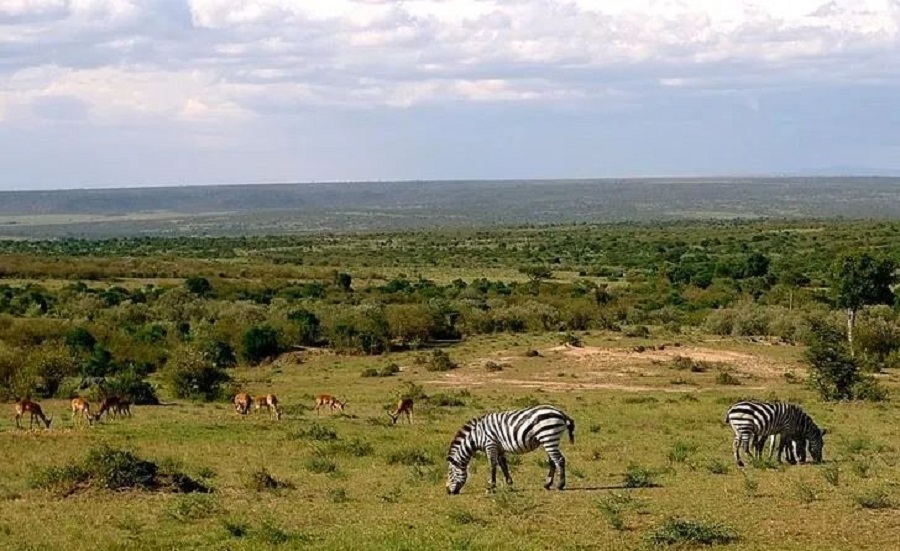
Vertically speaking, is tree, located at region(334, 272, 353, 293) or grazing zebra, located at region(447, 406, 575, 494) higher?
grazing zebra, located at region(447, 406, 575, 494)

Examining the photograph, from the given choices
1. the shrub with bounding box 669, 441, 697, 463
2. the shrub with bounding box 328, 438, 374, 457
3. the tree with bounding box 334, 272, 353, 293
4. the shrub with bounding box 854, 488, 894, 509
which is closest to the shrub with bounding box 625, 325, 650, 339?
the tree with bounding box 334, 272, 353, 293

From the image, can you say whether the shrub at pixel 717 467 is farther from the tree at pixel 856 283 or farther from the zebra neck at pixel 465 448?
the tree at pixel 856 283

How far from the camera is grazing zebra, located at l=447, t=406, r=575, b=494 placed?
17828 mm

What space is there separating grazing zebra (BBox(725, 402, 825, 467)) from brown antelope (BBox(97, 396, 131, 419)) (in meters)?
16.2

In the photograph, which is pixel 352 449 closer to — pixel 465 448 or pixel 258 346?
pixel 465 448

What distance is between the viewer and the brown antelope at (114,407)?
2957 centimetres

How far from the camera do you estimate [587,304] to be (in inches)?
2339

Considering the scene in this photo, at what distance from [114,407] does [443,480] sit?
14.0 metres

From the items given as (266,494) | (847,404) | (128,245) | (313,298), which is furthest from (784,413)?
(128,245)

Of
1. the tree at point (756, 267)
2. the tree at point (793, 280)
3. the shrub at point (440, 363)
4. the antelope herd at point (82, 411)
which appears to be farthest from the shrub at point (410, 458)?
the tree at point (756, 267)

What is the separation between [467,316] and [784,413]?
3537cm

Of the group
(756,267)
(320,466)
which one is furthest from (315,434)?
(756,267)

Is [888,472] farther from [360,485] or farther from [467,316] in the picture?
[467,316]

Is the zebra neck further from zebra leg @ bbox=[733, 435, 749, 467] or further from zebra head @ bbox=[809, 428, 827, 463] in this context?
zebra head @ bbox=[809, 428, 827, 463]
